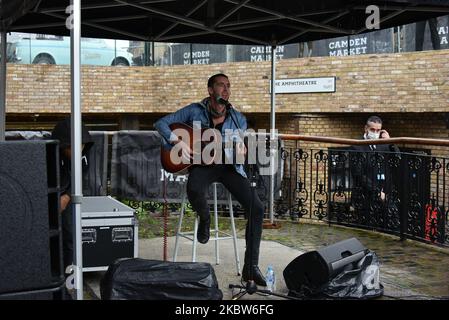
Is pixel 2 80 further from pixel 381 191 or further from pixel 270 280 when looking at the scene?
pixel 381 191

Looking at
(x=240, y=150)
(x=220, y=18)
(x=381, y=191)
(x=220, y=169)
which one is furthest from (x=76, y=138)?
(x=381, y=191)

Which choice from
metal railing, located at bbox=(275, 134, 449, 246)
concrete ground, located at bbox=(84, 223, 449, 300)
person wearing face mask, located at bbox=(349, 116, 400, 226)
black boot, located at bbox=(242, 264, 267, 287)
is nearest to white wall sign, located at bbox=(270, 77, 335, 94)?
metal railing, located at bbox=(275, 134, 449, 246)

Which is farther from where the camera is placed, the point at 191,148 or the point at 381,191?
the point at 381,191

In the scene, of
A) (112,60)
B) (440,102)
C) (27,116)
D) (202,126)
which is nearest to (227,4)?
(202,126)

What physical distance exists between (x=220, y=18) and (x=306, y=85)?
10.0 metres

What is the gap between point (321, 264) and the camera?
5027mm

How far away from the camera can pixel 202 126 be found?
219 inches

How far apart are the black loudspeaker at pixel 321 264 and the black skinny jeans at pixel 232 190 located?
392 mm

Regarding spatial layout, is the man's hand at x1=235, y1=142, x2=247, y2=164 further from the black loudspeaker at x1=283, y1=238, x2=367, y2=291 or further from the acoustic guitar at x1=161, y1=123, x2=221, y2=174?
the black loudspeaker at x1=283, y1=238, x2=367, y2=291

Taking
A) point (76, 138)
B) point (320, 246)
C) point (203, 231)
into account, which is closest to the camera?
point (76, 138)

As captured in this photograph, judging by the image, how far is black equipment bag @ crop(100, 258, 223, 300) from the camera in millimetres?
4512

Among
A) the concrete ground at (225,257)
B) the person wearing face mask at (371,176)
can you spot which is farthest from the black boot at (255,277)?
the person wearing face mask at (371,176)

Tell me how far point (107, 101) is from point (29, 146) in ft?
51.1
